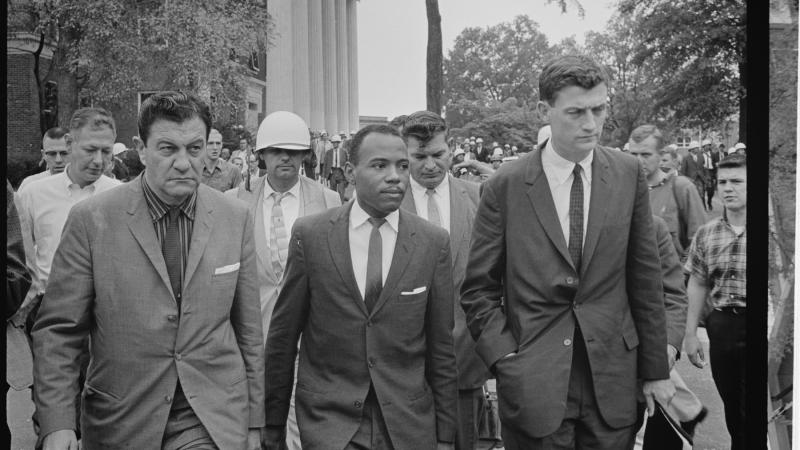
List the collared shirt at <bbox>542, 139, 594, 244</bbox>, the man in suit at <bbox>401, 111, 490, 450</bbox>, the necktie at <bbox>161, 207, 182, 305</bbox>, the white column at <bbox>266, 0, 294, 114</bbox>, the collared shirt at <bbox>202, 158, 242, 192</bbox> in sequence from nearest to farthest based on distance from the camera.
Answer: the necktie at <bbox>161, 207, 182, 305</bbox>, the collared shirt at <bbox>542, 139, 594, 244</bbox>, the man in suit at <bbox>401, 111, 490, 450</bbox>, the collared shirt at <bbox>202, 158, 242, 192</bbox>, the white column at <bbox>266, 0, 294, 114</bbox>

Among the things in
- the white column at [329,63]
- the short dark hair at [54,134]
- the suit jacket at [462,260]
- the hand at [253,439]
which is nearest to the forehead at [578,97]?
the suit jacket at [462,260]

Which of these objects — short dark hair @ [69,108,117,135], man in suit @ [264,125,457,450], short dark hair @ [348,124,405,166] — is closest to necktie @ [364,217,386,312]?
man in suit @ [264,125,457,450]

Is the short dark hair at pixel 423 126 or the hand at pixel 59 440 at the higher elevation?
the short dark hair at pixel 423 126

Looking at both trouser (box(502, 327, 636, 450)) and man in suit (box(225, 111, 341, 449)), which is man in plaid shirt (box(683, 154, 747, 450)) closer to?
trouser (box(502, 327, 636, 450))

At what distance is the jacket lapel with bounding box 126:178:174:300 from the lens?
3.36 metres

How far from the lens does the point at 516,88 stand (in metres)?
33.7

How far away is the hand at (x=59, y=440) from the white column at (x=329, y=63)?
24456 mm

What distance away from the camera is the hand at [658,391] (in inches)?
142

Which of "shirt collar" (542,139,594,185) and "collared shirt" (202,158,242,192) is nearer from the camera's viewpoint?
"shirt collar" (542,139,594,185)

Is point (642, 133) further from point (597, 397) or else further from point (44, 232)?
point (44, 232)

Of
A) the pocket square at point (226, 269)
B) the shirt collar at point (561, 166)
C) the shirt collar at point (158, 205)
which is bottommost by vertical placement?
the pocket square at point (226, 269)

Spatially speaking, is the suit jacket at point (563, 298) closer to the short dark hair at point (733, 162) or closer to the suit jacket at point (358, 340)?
the suit jacket at point (358, 340)

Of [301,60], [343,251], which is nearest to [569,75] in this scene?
[343,251]

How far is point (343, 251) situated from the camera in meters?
3.78
